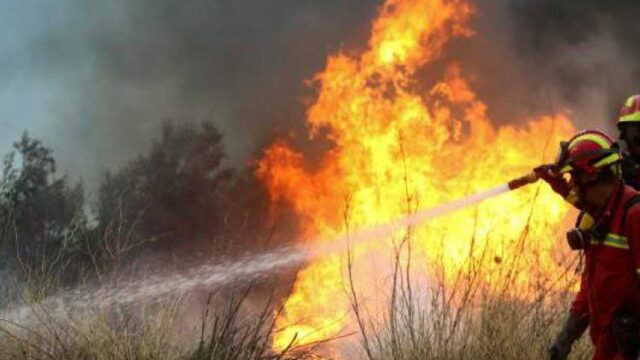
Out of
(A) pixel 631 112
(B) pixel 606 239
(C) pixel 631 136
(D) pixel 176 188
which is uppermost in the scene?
(D) pixel 176 188

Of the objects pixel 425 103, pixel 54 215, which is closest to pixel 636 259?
pixel 425 103

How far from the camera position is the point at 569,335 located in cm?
403

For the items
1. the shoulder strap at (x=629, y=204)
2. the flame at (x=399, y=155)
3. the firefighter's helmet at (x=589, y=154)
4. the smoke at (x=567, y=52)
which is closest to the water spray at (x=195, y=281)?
the firefighter's helmet at (x=589, y=154)

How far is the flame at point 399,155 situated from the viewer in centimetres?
891

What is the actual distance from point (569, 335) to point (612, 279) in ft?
2.28

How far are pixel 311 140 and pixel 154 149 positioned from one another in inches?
141

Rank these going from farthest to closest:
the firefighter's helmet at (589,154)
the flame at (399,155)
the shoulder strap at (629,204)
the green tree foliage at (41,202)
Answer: the green tree foliage at (41,202)
the flame at (399,155)
the firefighter's helmet at (589,154)
the shoulder strap at (629,204)

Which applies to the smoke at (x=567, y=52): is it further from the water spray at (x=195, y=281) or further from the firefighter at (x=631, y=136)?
the firefighter at (x=631, y=136)

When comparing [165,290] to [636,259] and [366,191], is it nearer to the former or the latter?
[366,191]

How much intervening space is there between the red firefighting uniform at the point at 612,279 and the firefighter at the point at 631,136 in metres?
0.87

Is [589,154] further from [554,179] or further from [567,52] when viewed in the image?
[567,52]

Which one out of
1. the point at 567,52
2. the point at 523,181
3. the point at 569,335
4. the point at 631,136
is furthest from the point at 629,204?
the point at 567,52

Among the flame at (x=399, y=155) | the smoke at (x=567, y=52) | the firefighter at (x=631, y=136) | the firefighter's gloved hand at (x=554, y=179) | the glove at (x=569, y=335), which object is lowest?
the glove at (x=569, y=335)

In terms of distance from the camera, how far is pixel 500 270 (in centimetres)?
559
